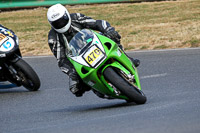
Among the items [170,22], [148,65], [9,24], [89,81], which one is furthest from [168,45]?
[9,24]

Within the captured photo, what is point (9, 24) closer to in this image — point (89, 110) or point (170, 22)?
point (170, 22)

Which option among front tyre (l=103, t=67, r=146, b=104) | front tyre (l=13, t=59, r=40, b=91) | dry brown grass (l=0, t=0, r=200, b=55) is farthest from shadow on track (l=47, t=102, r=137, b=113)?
dry brown grass (l=0, t=0, r=200, b=55)

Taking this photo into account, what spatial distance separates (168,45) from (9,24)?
8096 mm

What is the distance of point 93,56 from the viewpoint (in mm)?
6473

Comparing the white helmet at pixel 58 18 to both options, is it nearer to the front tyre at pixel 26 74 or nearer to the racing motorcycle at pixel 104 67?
the racing motorcycle at pixel 104 67

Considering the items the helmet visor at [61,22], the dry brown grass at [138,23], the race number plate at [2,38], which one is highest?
the helmet visor at [61,22]

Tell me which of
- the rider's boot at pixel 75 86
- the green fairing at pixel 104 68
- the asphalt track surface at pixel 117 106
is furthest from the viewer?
the rider's boot at pixel 75 86

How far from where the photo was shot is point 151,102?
7.09 m

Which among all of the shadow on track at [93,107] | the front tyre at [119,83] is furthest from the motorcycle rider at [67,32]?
the front tyre at [119,83]

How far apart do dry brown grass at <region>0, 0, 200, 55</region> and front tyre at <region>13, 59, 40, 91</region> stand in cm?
487

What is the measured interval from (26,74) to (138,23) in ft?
29.1

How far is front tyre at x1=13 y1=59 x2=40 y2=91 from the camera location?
869 centimetres

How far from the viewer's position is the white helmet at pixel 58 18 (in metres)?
7.19

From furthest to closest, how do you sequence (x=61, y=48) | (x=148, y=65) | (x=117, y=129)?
(x=148, y=65)
(x=61, y=48)
(x=117, y=129)
